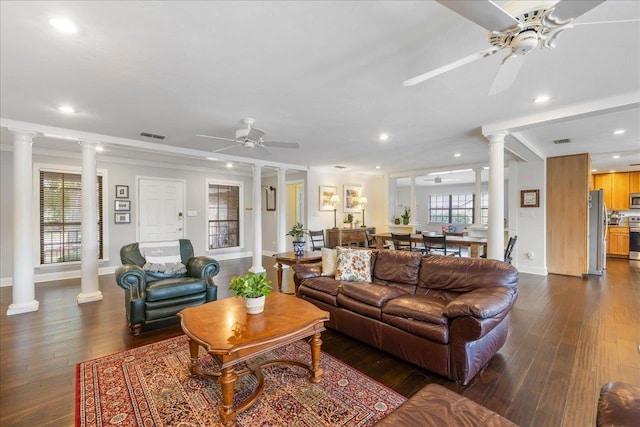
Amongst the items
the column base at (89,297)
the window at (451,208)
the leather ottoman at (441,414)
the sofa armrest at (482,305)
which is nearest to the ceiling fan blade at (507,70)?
the sofa armrest at (482,305)

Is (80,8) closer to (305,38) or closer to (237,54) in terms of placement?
(237,54)

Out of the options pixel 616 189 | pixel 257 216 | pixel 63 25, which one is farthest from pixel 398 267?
pixel 616 189

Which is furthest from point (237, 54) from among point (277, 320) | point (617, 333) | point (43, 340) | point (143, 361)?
point (617, 333)

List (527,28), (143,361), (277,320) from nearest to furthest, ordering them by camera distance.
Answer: (527,28)
(277,320)
(143,361)

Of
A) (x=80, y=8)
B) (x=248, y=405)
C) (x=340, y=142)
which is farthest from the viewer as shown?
(x=340, y=142)

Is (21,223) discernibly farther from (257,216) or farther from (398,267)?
(398,267)

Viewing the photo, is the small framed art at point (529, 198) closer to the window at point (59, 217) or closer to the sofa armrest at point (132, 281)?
the sofa armrest at point (132, 281)

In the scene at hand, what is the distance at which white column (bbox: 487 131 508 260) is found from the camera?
148 inches

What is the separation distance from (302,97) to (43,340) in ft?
11.9

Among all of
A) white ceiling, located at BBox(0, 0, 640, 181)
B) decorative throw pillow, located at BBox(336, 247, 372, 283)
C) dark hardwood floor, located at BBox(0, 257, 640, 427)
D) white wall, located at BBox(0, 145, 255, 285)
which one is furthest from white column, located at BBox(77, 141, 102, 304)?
decorative throw pillow, located at BBox(336, 247, 372, 283)

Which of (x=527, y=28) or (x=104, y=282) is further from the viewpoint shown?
(x=104, y=282)

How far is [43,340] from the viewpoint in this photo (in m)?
2.91

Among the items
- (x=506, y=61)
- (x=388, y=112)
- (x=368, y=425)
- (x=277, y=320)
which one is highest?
(x=388, y=112)

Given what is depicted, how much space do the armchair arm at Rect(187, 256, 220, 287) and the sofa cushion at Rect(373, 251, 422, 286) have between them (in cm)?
206
